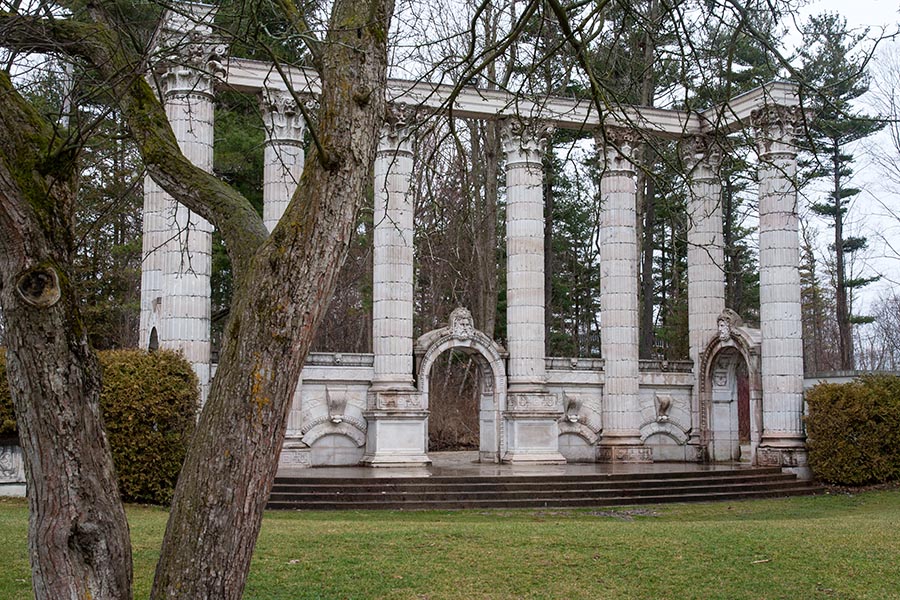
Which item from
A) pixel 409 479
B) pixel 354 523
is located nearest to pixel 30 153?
pixel 354 523

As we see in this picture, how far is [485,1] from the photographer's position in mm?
7527

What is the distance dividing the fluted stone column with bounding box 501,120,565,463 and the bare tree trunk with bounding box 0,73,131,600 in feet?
67.0

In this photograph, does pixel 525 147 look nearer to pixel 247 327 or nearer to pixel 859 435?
pixel 859 435

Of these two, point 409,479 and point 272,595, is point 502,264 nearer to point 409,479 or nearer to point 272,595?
point 409,479

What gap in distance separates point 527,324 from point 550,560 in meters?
15.2

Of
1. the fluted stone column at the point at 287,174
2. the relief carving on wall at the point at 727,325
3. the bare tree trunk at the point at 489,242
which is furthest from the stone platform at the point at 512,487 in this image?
the bare tree trunk at the point at 489,242

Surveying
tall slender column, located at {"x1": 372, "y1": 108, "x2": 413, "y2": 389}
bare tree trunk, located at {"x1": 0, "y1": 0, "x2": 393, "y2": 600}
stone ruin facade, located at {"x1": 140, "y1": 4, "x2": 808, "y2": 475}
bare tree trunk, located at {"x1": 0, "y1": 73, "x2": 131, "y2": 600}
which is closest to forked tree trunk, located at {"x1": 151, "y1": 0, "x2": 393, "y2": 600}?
bare tree trunk, located at {"x1": 0, "y1": 0, "x2": 393, "y2": 600}

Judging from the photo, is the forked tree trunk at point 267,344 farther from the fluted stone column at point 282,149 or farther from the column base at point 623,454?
the column base at point 623,454

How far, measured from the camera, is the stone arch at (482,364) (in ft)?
84.6

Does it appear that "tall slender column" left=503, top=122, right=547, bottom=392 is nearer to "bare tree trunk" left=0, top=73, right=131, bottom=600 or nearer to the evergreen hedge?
the evergreen hedge

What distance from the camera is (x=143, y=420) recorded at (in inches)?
747

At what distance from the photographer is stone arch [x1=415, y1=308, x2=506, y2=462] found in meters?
25.8

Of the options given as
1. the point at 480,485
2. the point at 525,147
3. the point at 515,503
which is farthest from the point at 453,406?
the point at 515,503

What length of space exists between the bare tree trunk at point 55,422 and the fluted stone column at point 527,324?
67.0 ft
